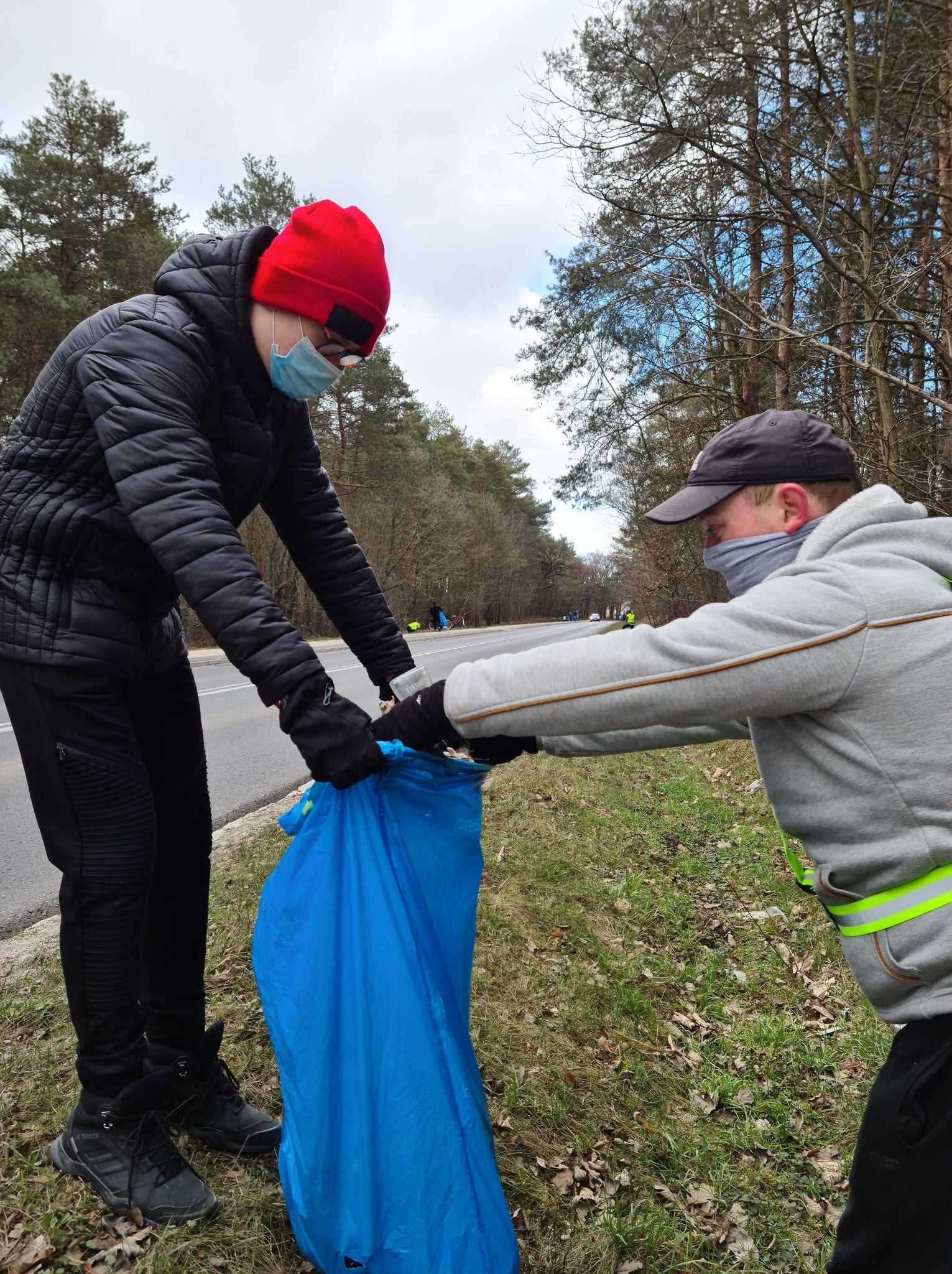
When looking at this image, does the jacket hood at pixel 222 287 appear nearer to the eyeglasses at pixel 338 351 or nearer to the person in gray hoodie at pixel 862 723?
the eyeglasses at pixel 338 351

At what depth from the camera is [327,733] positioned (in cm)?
138

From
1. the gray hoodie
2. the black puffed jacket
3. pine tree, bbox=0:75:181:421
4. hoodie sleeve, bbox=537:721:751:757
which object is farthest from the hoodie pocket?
pine tree, bbox=0:75:181:421

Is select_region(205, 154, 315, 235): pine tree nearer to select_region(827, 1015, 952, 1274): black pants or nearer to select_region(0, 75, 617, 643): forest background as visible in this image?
select_region(0, 75, 617, 643): forest background

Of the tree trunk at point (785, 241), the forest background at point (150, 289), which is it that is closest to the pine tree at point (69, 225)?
the forest background at point (150, 289)

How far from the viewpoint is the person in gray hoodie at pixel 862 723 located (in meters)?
1.13

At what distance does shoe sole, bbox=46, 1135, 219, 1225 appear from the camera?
1633 mm

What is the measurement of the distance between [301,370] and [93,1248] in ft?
6.35

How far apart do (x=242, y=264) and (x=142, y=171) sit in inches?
804

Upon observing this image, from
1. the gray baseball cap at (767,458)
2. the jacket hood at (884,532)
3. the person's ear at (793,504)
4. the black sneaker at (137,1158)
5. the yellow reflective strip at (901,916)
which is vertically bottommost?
the black sneaker at (137,1158)

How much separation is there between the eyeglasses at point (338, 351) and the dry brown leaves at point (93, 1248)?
1.90m

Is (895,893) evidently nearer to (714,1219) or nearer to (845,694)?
(845,694)

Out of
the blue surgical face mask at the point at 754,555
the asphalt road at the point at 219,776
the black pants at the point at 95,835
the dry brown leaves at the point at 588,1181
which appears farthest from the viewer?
the asphalt road at the point at 219,776

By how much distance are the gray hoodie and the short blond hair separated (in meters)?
0.18

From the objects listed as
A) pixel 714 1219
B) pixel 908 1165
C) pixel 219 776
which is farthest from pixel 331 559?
pixel 219 776
